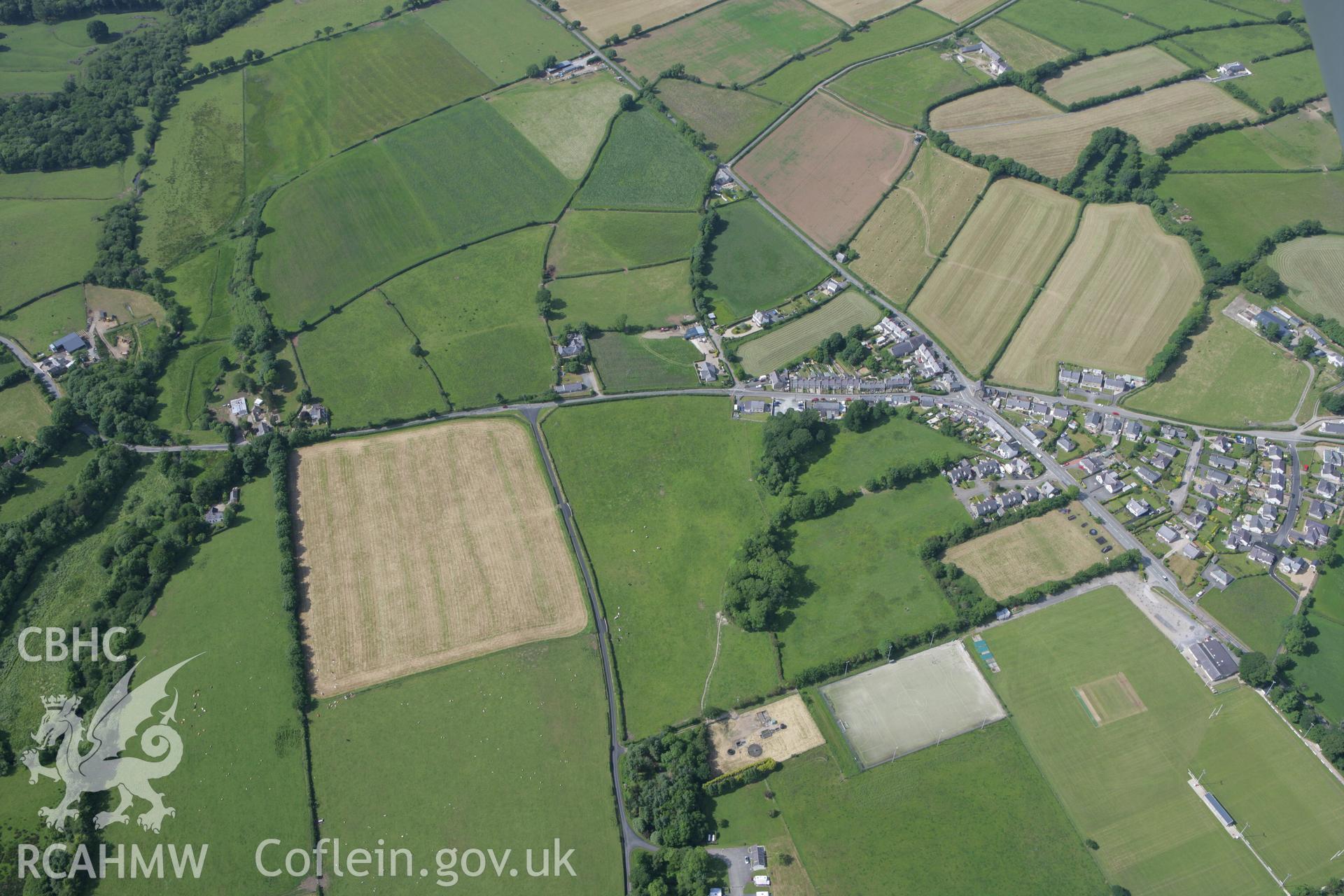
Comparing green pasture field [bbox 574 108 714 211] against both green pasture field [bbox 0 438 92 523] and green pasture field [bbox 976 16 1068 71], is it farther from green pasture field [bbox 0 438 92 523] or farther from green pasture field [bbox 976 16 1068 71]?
green pasture field [bbox 0 438 92 523]

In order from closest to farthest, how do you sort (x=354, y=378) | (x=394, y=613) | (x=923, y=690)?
(x=923, y=690)
(x=394, y=613)
(x=354, y=378)

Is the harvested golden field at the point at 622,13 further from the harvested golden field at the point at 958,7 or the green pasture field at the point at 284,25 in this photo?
the harvested golden field at the point at 958,7

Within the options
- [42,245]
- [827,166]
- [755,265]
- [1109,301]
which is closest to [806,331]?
[755,265]

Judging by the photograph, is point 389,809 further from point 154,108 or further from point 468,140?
point 154,108

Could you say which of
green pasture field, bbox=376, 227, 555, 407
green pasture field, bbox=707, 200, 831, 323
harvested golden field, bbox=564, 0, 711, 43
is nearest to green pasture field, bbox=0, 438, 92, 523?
green pasture field, bbox=376, 227, 555, 407

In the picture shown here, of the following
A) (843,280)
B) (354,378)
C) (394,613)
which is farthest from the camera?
(843,280)

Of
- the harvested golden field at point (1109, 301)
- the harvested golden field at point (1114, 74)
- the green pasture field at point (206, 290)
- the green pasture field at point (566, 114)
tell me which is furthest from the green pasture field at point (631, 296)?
the harvested golden field at point (1114, 74)

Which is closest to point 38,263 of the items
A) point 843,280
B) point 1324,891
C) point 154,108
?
point 154,108
